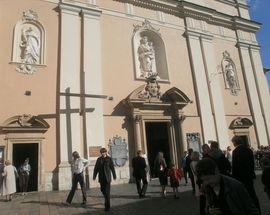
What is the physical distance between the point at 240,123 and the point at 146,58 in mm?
7556

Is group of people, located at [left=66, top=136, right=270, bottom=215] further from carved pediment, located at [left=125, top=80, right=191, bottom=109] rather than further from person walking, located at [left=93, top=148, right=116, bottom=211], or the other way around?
carved pediment, located at [left=125, top=80, right=191, bottom=109]

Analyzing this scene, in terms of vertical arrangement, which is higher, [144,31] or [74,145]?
[144,31]

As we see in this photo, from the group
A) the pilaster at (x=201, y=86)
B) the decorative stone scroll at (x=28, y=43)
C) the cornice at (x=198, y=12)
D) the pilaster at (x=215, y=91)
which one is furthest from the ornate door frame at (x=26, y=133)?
the pilaster at (x=215, y=91)

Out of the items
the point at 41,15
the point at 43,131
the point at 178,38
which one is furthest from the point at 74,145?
the point at 178,38

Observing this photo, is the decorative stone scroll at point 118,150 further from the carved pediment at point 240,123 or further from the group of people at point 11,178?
the carved pediment at point 240,123

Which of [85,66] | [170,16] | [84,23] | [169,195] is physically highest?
[170,16]

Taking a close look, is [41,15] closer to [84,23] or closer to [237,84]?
[84,23]

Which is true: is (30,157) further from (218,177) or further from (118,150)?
(218,177)

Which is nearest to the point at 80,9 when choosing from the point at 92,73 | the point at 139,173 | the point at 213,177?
the point at 92,73

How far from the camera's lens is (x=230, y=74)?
21.0m

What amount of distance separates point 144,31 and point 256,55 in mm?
9668

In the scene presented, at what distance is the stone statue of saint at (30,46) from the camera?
14180 mm

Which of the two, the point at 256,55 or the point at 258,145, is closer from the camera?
the point at 258,145

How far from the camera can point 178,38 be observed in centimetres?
1928
